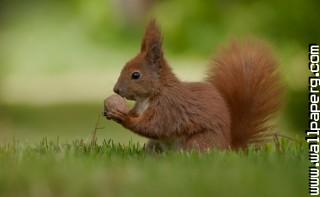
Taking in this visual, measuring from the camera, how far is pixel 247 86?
4527 mm

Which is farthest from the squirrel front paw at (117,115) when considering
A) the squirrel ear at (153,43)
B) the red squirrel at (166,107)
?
the squirrel ear at (153,43)

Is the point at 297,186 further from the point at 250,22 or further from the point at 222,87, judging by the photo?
the point at 250,22

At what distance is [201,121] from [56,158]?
70 cm

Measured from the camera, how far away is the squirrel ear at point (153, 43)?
418cm

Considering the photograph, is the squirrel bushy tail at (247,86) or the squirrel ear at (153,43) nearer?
the squirrel ear at (153,43)

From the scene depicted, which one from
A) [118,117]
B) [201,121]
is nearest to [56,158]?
[118,117]

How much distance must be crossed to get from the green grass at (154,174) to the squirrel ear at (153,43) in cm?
45

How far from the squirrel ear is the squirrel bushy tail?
17.3 inches

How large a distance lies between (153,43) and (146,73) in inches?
5.6

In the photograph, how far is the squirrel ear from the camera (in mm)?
4184

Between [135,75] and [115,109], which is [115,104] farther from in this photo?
[135,75]

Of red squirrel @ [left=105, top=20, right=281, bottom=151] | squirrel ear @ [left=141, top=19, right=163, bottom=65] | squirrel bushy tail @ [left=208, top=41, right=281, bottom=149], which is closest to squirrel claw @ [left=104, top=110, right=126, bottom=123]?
red squirrel @ [left=105, top=20, right=281, bottom=151]

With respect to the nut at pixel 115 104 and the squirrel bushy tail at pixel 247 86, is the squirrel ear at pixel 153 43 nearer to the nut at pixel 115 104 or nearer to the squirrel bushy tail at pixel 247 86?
the nut at pixel 115 104

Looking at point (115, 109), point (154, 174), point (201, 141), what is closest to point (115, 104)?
point (115, 109)
